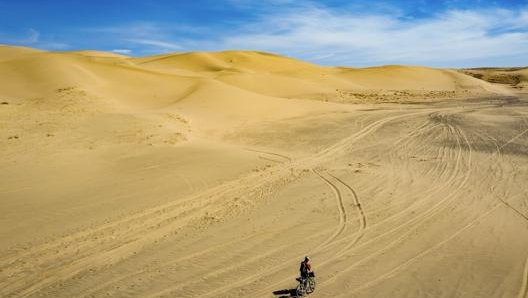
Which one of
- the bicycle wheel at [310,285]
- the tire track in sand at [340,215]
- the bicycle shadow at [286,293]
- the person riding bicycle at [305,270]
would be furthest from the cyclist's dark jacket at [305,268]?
the tire track in sand at [340,215]

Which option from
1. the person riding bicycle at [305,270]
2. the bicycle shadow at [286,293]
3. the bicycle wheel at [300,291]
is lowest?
the bicycle shadow at [286,293]

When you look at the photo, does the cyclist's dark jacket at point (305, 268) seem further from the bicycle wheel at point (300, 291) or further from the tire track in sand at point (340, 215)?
the tire track in sand at point (340, 215)

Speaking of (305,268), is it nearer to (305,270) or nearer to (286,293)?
(305,270)

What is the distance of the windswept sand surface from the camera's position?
690 cm

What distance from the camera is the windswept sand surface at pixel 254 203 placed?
6898 millimetres

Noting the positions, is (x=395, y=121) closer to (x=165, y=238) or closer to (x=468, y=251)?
(x=468, y=251)

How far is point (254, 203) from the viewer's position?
10.2 metres

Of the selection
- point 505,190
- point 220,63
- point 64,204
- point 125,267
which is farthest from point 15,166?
point 220,63

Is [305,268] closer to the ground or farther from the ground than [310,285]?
farther from the ground

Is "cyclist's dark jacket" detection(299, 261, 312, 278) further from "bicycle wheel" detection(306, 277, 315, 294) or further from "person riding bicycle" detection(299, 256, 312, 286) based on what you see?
"bicycle wheel" detection(306, 277, 315, 294)

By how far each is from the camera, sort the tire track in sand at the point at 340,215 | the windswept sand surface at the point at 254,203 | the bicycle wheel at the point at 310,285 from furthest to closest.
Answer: the tire track in sand at the point at 340,215
the windswept sand surface at the point at 254,203
the bicycle wheel at the point at 310,285

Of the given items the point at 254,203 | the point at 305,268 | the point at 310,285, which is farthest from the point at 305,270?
the point at 254,203

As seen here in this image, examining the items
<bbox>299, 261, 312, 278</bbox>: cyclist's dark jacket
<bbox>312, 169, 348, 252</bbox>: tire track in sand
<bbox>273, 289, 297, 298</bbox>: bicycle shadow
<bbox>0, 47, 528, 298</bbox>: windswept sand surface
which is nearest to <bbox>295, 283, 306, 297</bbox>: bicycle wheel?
<bbox>273, 289, 297, 298</bbox>: bicycle shadow

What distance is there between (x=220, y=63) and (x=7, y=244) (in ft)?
173
